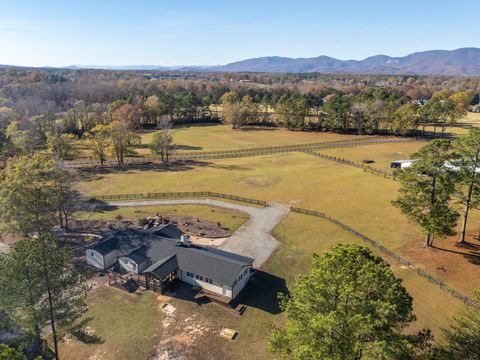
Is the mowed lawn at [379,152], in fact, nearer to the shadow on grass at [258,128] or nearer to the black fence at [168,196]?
the black fence at [168,196]

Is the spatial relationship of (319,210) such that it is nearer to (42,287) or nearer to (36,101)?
(42,287)

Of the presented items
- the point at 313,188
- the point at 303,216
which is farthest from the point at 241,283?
the point at 313,188

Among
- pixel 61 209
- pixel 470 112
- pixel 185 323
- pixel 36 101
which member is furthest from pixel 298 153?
pixel 470 112

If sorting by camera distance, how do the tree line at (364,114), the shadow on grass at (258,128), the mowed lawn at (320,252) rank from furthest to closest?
the shadow on grass at (258,128)
the tree line at (364,114)
the mowed lawn at (320,252)

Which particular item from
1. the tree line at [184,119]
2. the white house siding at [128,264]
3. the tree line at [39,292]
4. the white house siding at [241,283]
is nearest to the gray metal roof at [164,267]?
the white house siding at [128,264]

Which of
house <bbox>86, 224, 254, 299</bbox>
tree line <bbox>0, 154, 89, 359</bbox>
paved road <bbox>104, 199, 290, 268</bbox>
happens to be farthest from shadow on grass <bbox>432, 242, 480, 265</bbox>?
tree line <bbox>0, 154, 89, 359</bbox>

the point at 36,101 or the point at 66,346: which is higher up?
the point at 36,101

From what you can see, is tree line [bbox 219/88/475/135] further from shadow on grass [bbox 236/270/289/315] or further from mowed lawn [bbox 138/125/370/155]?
shadow on grass [bbox 236/270/289/315]
